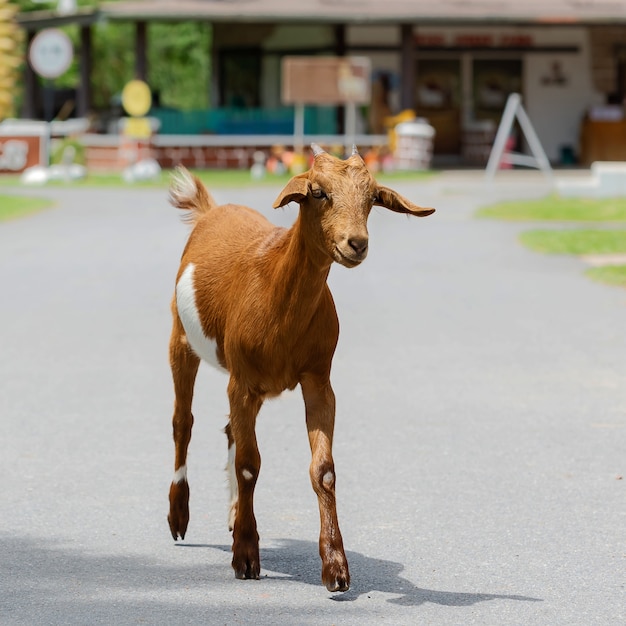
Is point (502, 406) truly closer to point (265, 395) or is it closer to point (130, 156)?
point (265, 395)

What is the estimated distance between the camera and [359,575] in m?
5.34

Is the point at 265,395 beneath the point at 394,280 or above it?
above

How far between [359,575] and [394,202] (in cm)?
144

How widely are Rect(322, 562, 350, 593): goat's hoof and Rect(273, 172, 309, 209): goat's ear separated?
4.21 ft

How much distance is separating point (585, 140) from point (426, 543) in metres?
31.4

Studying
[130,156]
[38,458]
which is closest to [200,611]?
[38,458]

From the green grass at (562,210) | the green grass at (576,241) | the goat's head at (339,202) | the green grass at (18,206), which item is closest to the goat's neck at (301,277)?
the goat's head at (339,202)

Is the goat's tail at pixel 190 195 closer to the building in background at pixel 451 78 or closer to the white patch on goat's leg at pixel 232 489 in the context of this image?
the white patch on goat's leg at pixel 232 489

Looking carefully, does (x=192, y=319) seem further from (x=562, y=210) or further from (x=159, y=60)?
(x=159, y=60)

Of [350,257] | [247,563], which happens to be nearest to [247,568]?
[247,563]

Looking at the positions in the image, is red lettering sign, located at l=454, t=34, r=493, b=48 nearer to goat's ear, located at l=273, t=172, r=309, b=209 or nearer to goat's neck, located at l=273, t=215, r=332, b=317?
goat's neck, located at l=273, t=215, r=332, b=317

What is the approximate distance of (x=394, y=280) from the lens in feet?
50.1

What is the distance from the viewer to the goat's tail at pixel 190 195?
6629 mm

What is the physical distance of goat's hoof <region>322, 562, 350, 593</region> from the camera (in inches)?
195
